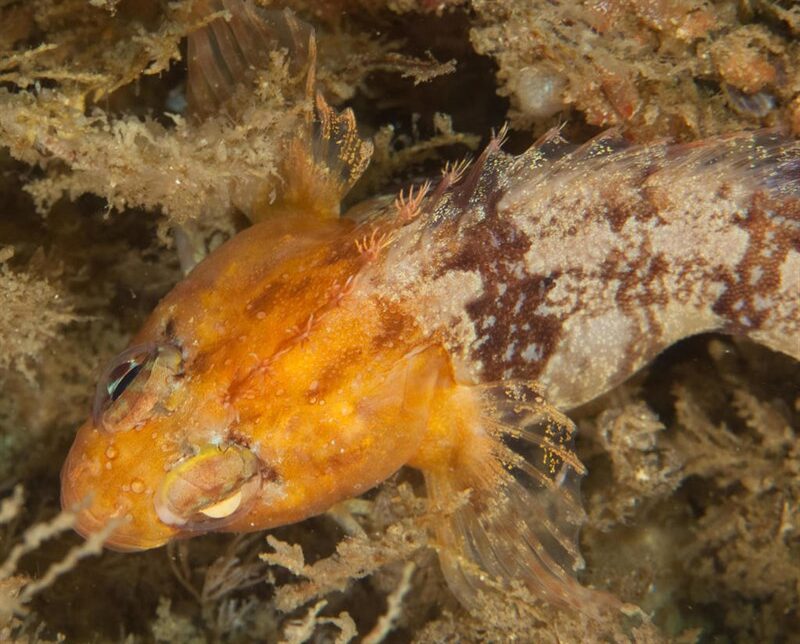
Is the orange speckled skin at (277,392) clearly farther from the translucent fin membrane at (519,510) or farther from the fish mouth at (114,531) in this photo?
the translucent fin membrane at (519,510)

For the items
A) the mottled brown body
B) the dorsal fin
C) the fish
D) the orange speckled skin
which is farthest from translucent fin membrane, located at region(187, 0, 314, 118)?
the mottled brown body

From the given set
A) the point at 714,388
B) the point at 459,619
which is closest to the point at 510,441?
the point at 459,619

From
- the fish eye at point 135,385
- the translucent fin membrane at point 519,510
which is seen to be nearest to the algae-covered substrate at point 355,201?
the translucent fin membrane at point 519,510

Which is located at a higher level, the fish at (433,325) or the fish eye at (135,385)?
the fish eye at (135,385)

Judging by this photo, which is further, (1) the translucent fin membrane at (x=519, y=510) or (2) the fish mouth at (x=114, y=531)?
(1) the translucent fin membrane at (x=519, y=510)

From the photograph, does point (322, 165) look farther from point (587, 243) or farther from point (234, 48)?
point (587, 243)

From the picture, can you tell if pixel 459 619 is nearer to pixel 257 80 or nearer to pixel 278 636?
pixel 278 636
